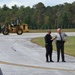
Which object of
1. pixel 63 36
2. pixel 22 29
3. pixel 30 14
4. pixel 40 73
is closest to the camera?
pixel 40 73

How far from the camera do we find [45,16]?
138 m

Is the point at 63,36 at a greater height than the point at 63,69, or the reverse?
the point at 63,36

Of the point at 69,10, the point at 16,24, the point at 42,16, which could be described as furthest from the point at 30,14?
the point at 16,24

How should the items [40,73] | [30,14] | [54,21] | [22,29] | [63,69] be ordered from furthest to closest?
[30,14] → [54,21] → [22,29] → [63,69] → [40,73]

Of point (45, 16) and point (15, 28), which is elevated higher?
point (45, 16)

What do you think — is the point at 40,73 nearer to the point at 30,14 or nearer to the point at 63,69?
the point at 63,69

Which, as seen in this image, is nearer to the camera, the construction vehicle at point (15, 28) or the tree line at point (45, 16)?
the construction vehicle at point (15, 28)

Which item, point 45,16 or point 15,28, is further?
point 45,16

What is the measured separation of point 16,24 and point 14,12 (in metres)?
93.2

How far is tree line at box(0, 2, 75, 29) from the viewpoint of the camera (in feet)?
406

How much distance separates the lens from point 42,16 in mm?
140375

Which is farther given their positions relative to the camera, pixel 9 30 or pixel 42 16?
pixel 42 16

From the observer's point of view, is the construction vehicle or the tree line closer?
the construction vehicle

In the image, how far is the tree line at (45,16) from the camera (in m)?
124
